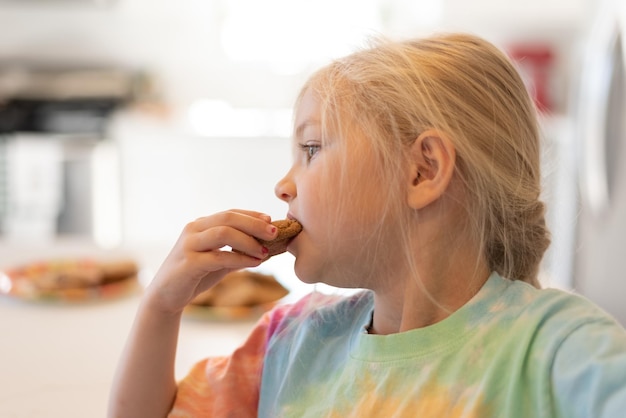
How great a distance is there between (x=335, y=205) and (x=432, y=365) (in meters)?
0.19

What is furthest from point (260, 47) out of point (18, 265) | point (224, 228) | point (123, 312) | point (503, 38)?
point (224, 228)

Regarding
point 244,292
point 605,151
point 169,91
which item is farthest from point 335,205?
point 169,91

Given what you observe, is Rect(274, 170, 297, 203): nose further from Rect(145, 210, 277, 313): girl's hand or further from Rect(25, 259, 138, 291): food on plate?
Rect(25, 259, 138, 291): food on plate

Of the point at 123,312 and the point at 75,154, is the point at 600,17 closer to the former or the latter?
the point at 123,312

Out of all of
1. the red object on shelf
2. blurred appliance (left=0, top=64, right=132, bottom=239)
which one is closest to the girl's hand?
blurred appliance (left=0, top=64, right=132, bottom=239)

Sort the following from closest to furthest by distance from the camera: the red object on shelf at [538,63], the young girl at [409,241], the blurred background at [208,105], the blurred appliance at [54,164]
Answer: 1. the young girl at [409,241]
2. the blurred background at [208,105]
3. the blurred appliance at [54,164]
4. the red object on shelf at [538,63]

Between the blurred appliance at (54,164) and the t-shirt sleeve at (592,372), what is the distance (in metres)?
3.08

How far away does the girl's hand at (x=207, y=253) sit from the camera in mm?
840

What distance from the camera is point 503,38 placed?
3994 mm

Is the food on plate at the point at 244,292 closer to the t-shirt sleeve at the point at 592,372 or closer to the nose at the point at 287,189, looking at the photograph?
the nose at the point at 287,189

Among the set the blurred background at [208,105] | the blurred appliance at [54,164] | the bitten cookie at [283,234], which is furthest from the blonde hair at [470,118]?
the blurred appliance at [54,164]

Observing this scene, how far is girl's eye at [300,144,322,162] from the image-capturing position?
0.83m

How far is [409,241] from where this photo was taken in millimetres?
812

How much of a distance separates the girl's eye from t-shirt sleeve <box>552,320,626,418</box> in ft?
1.05
